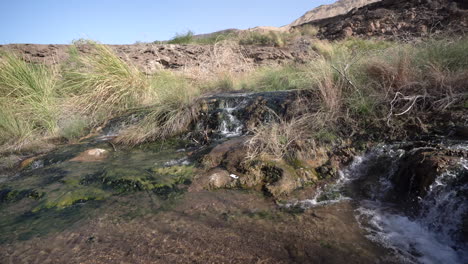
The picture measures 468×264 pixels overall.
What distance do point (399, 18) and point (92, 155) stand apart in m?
11.3

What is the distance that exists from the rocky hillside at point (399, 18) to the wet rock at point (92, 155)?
27.4 feet

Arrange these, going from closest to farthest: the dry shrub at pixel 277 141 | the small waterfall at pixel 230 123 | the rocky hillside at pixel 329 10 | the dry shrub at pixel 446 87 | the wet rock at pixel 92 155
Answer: the dry shrub at pixel 277 141 < the dry shrub at pixel 446 87 < the wet rock at pixel 92 155 < the small waterfall at pixel 230 123 < the rocky hillside at pixel 329 10

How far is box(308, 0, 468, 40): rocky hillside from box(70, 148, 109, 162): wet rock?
8.34m

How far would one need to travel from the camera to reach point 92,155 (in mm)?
3666

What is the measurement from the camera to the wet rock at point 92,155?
11.7 feet

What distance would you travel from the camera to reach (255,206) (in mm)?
2234

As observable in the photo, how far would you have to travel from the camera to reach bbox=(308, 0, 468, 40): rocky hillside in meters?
8.95

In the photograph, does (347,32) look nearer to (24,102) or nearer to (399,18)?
(399,18)

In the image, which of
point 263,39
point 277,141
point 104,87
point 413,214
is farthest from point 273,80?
point 263,39

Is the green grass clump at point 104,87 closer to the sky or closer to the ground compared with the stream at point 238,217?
closer to the sky

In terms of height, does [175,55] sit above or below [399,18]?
below

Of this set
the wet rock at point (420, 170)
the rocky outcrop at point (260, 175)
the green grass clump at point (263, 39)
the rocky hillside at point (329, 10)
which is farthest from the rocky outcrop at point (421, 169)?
the rocky hillside at point (329, 10)

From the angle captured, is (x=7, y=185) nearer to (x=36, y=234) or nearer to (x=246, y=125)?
(x=36, y=234)

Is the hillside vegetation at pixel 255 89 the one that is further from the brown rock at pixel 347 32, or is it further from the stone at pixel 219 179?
the brown rock at pixel 347 32
